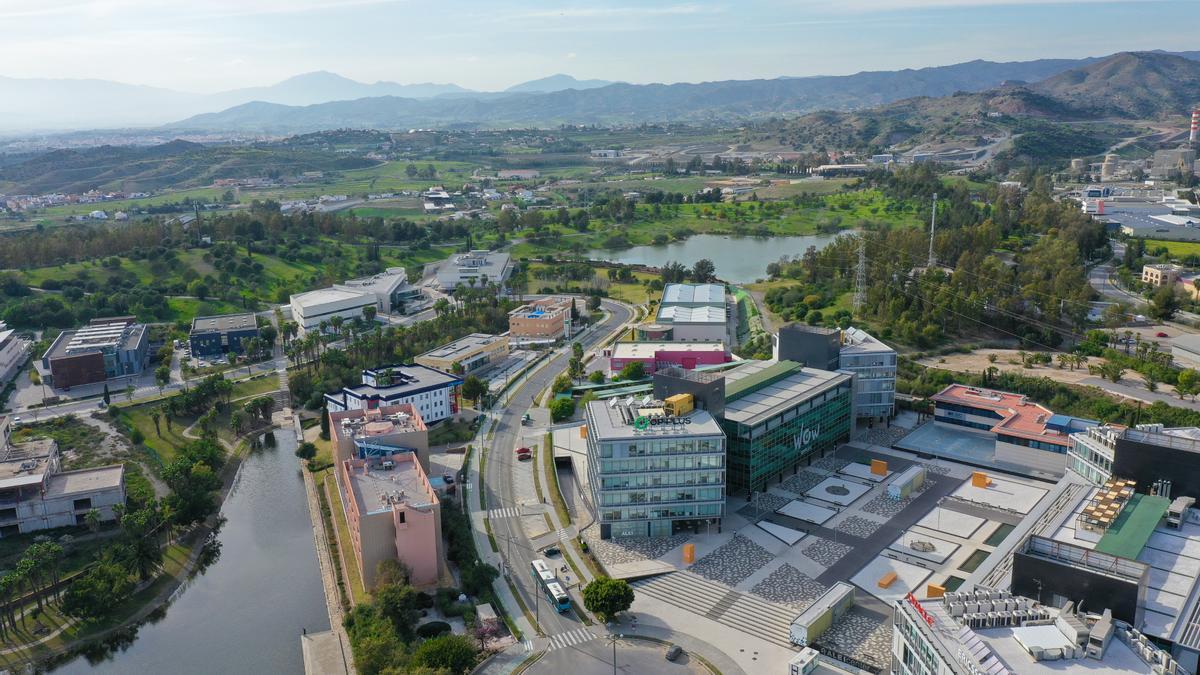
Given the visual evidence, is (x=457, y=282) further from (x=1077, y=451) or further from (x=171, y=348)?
(x=1077, y=451)

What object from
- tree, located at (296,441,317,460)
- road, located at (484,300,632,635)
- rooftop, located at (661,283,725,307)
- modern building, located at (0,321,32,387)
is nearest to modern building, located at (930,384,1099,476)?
road, located at (484,300,632,635)

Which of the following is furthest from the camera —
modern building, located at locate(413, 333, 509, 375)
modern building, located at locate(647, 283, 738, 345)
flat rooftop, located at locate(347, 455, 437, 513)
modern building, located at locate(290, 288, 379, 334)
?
modern building, located at locate(290, 288, 379, 334)

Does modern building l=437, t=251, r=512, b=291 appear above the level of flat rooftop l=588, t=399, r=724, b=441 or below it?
below

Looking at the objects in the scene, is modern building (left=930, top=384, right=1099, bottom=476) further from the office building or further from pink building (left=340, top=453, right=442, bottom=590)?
pink building (left=340, top=453, right=442, bottom=590)

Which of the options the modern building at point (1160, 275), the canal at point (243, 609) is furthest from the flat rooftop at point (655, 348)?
the modern building at point (1160, 275)

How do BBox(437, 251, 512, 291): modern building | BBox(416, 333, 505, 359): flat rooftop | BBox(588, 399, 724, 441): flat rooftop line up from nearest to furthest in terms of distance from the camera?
BBox(588, 399, 724, 441): flat rooftop, BBox(416, 333, 505, 359): flat rooftop, BBox(437, 251, 512, 291): modern building

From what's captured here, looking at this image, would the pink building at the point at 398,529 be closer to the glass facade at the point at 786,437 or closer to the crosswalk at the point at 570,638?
the crosswalk at the point at 570,638

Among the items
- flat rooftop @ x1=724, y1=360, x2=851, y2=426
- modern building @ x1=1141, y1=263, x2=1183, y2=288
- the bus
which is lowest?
the bus
